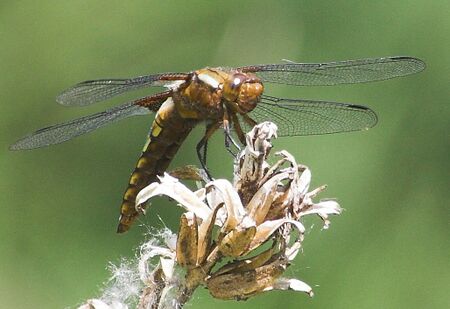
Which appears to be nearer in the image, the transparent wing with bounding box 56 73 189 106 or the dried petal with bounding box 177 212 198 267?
the dried petal with bounding box 177 212 198 267

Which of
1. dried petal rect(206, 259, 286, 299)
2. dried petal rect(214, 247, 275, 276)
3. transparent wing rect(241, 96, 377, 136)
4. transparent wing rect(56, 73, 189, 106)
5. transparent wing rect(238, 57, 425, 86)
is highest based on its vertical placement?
transparent wing rect(238, 57, 425, 86)

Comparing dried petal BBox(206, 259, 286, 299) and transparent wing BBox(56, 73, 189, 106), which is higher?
transparent wing BBox(56, 73, 189, 106)

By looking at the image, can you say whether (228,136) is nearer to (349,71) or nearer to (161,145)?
(161,145)

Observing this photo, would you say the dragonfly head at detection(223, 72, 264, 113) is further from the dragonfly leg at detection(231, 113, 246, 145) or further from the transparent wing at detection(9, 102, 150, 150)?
the transparent wing at detection(9, 102, 150, 150)

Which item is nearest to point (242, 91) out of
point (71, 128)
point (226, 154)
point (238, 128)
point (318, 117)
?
point (238, 128)

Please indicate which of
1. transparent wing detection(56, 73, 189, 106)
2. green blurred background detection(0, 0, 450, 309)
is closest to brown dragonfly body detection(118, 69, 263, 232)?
transparent wing detection(56, 73, 189, 106)

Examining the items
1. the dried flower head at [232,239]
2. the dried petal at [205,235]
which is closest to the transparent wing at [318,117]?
the dried flower head at [232,239]

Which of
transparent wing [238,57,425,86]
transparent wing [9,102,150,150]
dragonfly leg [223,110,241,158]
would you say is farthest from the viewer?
transparent wing [238,57,425,86]

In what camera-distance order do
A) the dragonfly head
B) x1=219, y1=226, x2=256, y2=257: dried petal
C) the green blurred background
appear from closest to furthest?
x1=219, y1=226, x2=256, y2=257: dried petal
the dragonfly head
the green blurred background
